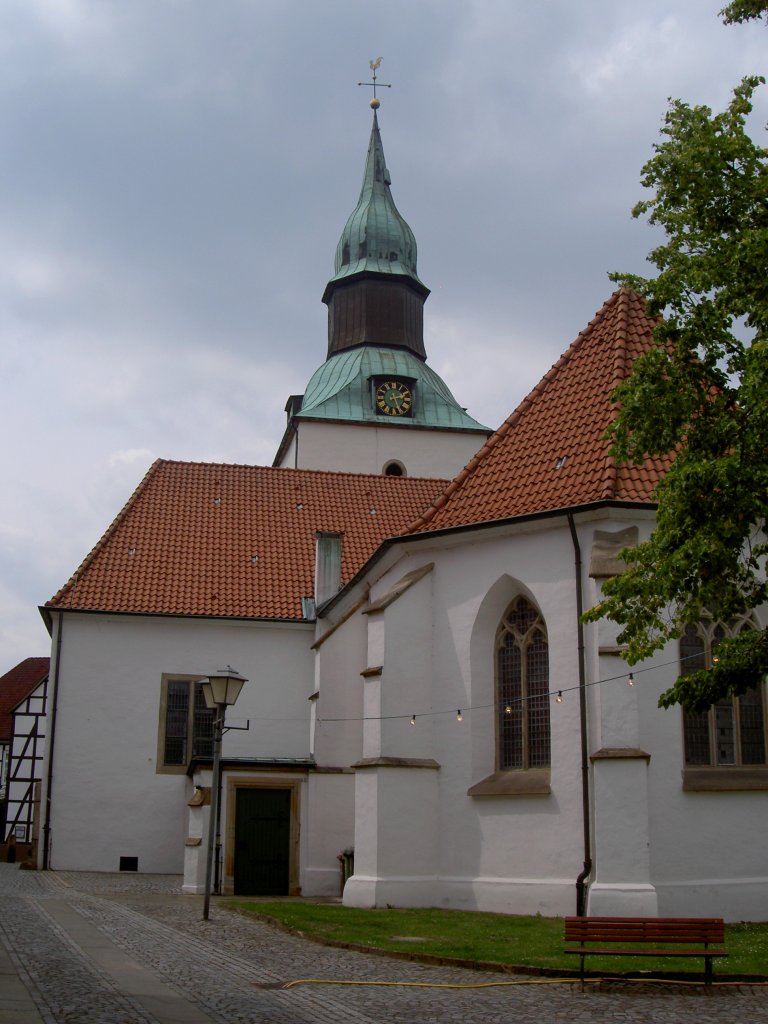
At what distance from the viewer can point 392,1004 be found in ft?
32.0

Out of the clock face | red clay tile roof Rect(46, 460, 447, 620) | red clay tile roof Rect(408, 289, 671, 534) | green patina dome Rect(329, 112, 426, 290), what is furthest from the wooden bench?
green patina dome Rect(329, 112, 426, 290)

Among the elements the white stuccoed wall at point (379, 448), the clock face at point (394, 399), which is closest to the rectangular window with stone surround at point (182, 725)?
the white stuccoed wall at point (379, 448)

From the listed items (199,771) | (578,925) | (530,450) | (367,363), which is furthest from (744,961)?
(367,363)

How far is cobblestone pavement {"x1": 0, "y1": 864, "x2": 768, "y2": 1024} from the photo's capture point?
8.98 m

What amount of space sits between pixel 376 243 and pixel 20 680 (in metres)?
27.4

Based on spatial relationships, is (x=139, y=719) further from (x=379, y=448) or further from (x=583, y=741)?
(x=379, y=448)

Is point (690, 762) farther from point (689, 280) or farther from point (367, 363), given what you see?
point (367, 363)

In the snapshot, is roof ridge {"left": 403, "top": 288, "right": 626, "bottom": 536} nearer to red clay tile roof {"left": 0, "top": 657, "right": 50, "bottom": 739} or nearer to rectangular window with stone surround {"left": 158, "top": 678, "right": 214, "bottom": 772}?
rectangular window with stone surround {"left": 158, "top": 678, "right": 214, "bottom": 772}

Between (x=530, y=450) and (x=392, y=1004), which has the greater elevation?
(x=530, y=450)

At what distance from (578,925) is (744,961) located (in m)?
2.54

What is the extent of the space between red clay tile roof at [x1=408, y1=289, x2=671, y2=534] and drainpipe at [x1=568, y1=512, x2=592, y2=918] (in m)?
0.81

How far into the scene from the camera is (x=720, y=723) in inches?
704

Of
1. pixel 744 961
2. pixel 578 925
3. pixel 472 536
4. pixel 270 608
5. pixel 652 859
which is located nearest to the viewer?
pixel 578 925

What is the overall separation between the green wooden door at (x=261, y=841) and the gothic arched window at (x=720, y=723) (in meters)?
8.82
